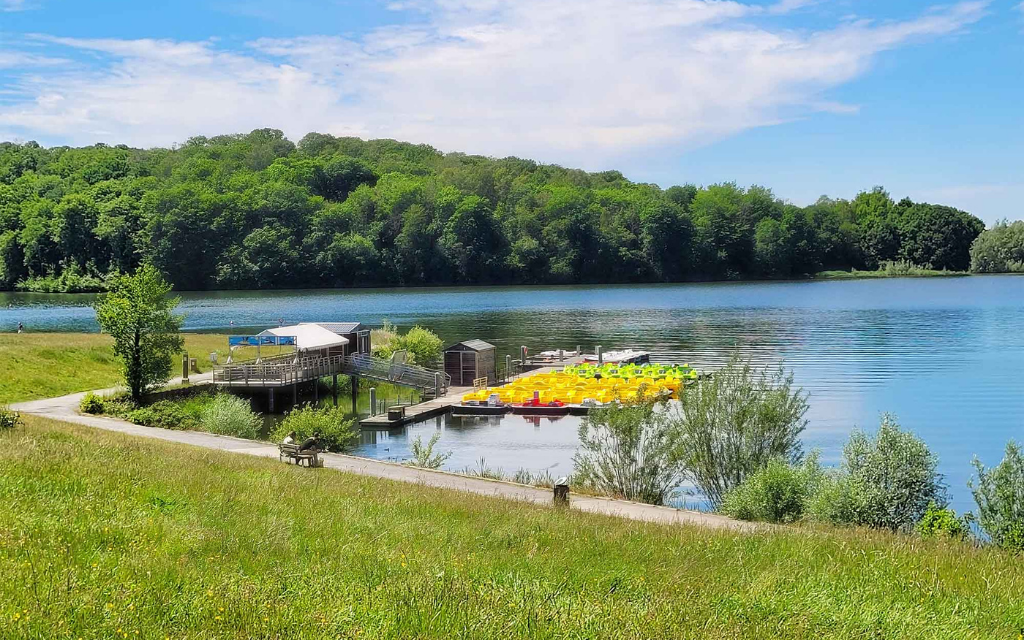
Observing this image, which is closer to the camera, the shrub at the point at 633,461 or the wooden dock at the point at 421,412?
the shrub at the point at 633,461

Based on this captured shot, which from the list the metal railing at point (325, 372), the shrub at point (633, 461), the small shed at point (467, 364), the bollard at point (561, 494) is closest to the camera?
the bollard at point (561, 494)

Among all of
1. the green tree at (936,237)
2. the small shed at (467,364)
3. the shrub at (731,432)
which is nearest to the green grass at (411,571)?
the shrub at (731,432)

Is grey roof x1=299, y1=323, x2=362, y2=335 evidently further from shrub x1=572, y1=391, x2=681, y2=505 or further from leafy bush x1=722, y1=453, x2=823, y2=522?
leafy bush x1=722, y1=453, x2=823, y2=522

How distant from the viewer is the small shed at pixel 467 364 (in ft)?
168

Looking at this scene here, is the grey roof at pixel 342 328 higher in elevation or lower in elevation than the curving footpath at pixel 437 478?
higher

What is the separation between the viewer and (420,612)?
6.86m

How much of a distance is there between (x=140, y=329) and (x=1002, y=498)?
94.5 ft

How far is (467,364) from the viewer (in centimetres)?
5131

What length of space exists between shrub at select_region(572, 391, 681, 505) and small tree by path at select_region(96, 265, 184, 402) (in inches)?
721

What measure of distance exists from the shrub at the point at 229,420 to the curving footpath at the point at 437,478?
185 cm

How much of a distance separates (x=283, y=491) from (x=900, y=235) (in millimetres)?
186063

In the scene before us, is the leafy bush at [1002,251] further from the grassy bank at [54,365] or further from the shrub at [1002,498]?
the shrub at [1002,498]

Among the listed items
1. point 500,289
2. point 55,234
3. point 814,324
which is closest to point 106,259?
point 55,234

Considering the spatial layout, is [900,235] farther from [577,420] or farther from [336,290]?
[577,420]
